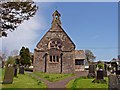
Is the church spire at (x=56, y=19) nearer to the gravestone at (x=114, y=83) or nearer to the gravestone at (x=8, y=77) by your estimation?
the gravestone at (x=8, y=77)

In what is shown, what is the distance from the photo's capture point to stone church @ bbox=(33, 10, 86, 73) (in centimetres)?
4331

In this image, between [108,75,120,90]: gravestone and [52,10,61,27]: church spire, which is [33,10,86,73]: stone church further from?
[108,75,120,90]: gravestone

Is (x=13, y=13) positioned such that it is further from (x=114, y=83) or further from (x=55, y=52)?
(x=55, y=52)

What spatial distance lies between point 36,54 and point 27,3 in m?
27.1

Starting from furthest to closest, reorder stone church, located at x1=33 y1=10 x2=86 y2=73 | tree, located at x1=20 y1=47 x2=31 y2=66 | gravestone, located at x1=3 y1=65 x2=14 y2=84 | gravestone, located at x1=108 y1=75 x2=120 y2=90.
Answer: tree, located at x1=20 y1=47 x2=31 y2=66 → stone church, located at x1=33 y1=10 x2=86 y2=73 → gravestone, located at x1=3 y1=65 x2=14 y2=84 → gravestone, located at x1=108 y1=75 x2=120 y2=90

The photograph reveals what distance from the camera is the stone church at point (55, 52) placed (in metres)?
43.3

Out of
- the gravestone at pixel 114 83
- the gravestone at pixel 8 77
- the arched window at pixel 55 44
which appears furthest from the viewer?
the arched window at pixel 55 44

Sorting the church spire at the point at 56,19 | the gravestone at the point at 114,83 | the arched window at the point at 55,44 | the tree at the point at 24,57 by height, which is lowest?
the gravestone at the point at 114,83

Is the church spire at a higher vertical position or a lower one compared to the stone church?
higher

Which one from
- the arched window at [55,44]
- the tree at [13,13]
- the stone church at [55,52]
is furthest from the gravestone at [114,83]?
the arched window at [55,44]

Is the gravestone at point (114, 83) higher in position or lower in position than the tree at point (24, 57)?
lower

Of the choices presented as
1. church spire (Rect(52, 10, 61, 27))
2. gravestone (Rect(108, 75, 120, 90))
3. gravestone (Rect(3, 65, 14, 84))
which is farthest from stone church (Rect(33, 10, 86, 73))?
gravestone (Rect(108, 75, 120, 90))

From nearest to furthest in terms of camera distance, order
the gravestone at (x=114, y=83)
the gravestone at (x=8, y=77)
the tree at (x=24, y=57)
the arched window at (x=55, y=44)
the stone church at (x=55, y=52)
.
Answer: the gravestone at (x=114, y=83) < the gravestone at (x=8, y=77) < the stone church at (x=55, y=52) < the arched window at (x=55, y=44) < the tree at (x=24, y=57)

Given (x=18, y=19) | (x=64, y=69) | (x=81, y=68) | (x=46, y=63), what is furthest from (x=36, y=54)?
(x=18, y=19)
